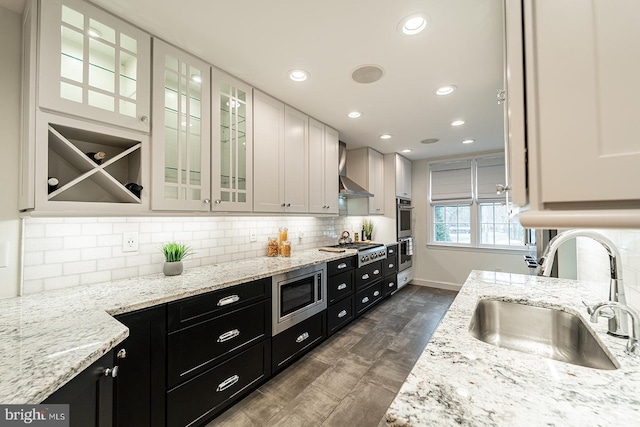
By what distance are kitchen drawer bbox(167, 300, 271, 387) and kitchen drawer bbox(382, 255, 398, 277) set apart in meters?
2.38

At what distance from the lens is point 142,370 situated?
1298mm

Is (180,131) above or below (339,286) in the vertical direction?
above

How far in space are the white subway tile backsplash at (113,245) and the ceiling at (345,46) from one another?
48.8 inches

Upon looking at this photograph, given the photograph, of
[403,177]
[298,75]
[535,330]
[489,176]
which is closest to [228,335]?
[535,330]

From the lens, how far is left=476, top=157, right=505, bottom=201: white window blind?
174 inches

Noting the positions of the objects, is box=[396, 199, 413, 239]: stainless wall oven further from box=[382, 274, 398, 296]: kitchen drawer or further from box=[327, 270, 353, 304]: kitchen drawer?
box=[327, 270, 353, 304]: kitchen drawer

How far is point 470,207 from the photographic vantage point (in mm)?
4730

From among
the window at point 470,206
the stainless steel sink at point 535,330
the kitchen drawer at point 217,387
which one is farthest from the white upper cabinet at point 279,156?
the window at point 470,206

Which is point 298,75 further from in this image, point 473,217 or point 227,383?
point 473,217

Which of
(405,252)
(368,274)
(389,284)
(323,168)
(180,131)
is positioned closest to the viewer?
(180,131)

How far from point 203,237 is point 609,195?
92.0 inches

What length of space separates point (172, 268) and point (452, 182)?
4.79 meters

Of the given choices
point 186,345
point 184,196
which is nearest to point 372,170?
point 184,196

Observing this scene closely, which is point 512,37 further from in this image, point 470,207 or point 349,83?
point 470,207
